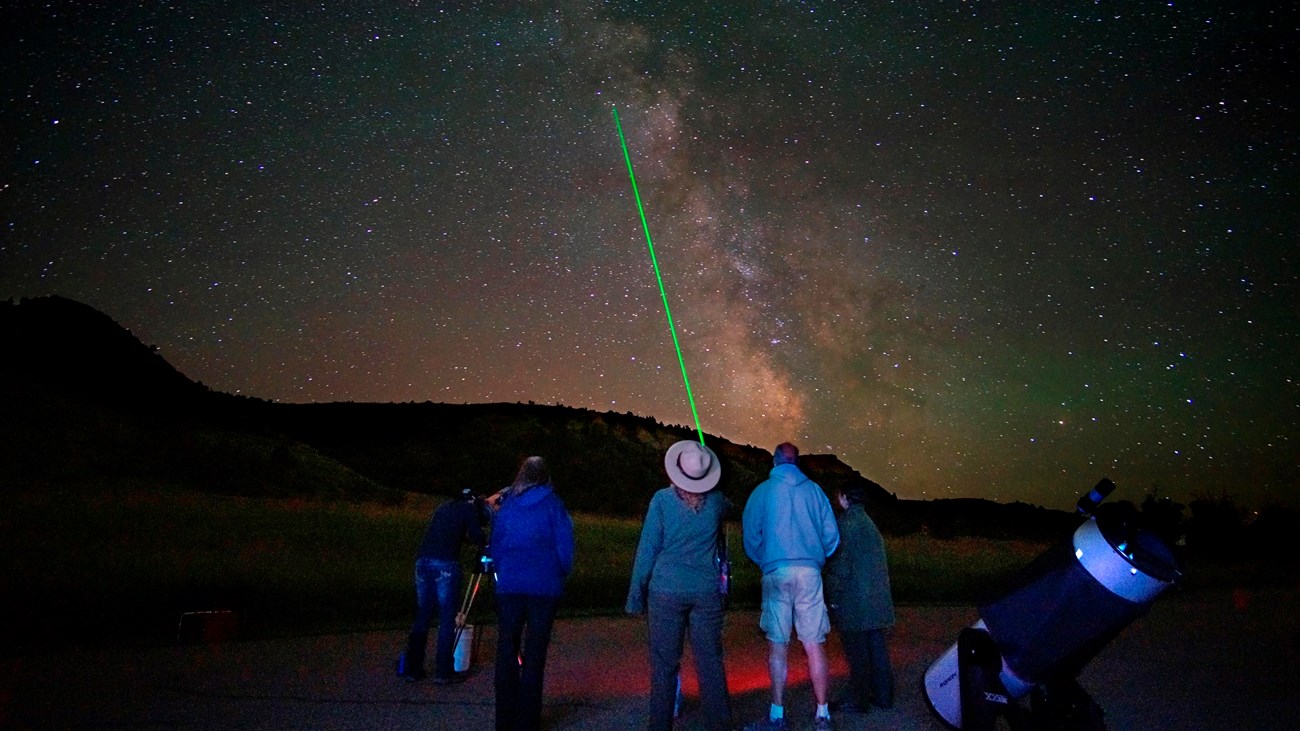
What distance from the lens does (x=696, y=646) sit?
6.00 metres

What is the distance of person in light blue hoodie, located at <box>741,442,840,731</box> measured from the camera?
6.64m

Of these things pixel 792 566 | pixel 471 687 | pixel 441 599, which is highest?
pixel 792 566

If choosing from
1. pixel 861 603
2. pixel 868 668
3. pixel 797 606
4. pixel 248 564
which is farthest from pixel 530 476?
pixel 248 564

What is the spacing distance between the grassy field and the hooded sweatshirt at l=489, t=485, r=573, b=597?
3899 millimetres

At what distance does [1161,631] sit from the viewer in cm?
1452

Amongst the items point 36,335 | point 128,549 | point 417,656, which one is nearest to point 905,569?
point 128,549

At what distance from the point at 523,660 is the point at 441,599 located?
2175 mm

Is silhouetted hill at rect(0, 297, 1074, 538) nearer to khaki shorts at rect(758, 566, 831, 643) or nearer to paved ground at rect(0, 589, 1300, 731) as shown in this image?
paved ground at rect(0, 589, 1300, 731)

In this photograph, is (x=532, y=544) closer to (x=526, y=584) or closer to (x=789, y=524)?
(x=526, y=584)

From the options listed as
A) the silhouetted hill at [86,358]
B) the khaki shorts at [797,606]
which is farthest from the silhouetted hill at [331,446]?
the khaki shorts at [797,606]

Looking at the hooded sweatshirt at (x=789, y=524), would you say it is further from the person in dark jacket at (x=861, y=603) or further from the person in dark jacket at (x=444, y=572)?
the person in dark jacket at (x=444, y=572)

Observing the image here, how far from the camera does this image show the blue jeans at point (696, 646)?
234 inches

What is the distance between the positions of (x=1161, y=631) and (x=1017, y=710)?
12253 mm

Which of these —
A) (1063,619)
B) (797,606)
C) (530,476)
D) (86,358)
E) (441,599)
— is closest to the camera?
(1063,619)
